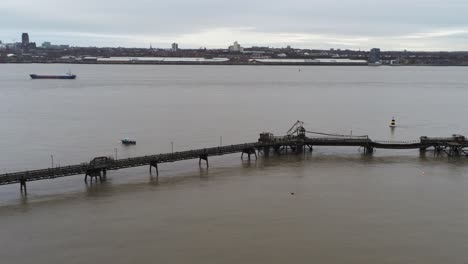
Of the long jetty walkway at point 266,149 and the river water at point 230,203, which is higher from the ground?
the long jetty walkway at point 266,149

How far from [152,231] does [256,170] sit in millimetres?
12778

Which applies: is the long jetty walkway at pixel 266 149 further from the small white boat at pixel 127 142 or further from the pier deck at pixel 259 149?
the small white boat at pixel 127 142

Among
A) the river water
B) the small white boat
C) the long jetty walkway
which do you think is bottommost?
the river water

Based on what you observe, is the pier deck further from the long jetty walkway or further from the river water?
the river water

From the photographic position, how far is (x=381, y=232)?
71.9 feet

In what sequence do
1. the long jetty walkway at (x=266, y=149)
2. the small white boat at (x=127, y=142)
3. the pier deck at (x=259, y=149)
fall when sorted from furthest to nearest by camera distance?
the small white boat at (x=127, y=142), the long jetty walkway at (x=266, y=149), the pier deck at (x=259, y=149)

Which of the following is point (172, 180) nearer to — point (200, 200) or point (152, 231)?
point (200, 200)

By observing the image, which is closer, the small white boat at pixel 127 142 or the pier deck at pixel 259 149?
the pier deck at pixel 259 149

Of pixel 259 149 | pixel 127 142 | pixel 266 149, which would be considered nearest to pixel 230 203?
pixel 259 149

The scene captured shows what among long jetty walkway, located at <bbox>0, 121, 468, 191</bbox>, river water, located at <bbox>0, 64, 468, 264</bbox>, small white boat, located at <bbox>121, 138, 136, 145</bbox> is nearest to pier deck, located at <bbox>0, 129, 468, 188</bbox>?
long jetty walkway, located at <bbox>0, 121, 468, 191</bbox>

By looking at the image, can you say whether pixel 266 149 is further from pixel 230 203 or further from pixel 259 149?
pixel 230 203

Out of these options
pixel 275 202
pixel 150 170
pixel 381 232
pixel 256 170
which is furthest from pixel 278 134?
pixel 381 232

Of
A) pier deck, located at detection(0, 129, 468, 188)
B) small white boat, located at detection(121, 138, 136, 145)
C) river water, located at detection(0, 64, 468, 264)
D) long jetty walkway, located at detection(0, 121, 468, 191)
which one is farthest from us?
small white boat, located at detection(121, 138, 136, 145)

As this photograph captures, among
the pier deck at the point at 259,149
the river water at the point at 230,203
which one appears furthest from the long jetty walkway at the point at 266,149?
the river water at the point at 230,203
